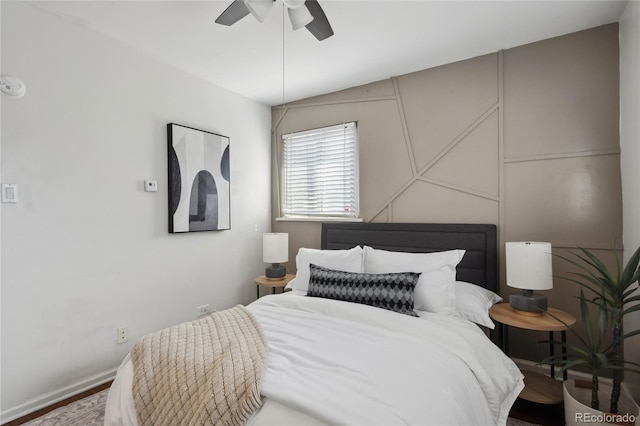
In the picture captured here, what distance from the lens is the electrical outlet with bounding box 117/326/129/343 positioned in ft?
8.32

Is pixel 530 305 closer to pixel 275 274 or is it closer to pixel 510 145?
pixel 510 145

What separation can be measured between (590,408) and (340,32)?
8.98ft

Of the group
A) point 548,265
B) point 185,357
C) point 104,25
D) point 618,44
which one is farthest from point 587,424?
point 104,25

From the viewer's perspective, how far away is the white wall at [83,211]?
6.68 feet

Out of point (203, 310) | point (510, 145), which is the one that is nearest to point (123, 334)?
point (203, 310)

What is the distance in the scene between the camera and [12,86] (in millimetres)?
1977

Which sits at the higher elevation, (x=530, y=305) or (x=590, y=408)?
(x=530, y=305)

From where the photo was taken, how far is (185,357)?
1435mm

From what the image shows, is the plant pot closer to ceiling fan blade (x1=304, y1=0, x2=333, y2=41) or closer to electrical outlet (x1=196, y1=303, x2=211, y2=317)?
ceiling fan blade (x1=304, y1=0, x2=333, y2=41)

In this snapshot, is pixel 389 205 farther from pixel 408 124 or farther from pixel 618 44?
pixel 618 44

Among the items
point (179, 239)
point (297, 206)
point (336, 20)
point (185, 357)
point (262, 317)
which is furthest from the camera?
point (297, 206)

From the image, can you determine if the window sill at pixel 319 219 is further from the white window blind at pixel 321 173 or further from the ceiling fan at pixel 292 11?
the ceiling fan at pixel 292 11

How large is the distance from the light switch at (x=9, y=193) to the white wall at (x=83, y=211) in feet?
0.11

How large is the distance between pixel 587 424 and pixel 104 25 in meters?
3.87
